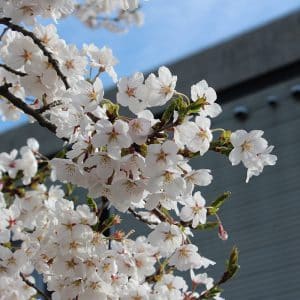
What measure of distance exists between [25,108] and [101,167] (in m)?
0.71

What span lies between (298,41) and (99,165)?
7841 mm

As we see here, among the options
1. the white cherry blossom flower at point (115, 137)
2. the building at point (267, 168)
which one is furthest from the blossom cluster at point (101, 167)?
the building at point (267, 168)

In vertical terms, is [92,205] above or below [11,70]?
below

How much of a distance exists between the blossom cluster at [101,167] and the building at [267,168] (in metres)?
6.31

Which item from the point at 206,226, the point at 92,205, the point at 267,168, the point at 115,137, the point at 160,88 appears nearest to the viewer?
the point at 115,137

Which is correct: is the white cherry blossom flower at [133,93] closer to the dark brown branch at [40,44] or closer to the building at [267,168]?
the dark brown branch at [40,44]

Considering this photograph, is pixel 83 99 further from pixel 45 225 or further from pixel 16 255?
pixel 16 255

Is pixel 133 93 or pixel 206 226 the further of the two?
pixel 206 226

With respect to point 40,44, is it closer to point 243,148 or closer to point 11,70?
point 11,70

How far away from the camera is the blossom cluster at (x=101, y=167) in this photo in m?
2.35

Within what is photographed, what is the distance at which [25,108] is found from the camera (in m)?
2.96

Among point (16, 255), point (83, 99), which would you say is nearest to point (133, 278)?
point (16, 255)

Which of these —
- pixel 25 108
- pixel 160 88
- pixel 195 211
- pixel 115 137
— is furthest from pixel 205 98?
pixel 25 108

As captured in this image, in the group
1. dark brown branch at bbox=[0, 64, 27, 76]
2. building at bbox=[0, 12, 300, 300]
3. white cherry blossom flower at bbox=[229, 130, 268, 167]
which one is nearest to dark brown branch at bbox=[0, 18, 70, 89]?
dark brown branch at bbox=[0, 64, 27, 76]
